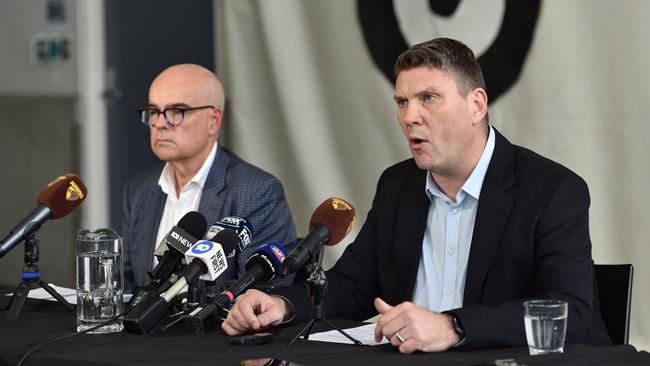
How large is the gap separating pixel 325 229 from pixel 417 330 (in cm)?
34

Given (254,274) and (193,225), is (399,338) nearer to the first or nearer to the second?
(254,274)

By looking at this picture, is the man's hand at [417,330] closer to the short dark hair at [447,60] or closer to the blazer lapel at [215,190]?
the short dark hair at [447,60]

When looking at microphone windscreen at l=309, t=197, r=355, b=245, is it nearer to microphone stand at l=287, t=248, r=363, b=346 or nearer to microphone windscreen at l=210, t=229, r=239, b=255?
microphone stand at l=287, t=248, r=363, b=346

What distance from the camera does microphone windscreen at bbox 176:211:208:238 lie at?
8.81 feet

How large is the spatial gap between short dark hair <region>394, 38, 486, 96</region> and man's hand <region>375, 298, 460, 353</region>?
0.78m

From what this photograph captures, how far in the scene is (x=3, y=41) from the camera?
6.03 metres

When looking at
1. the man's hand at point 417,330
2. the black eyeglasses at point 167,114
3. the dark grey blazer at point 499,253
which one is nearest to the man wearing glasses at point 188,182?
the black eyeglasses at point 167,114

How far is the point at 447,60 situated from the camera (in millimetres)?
2863

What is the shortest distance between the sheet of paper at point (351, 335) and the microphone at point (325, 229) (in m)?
0.24

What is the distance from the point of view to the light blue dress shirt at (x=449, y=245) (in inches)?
115

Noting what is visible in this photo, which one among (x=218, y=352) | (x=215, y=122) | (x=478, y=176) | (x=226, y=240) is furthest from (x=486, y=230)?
(x=215, y=122)

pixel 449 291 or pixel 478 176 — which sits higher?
pixel 478 176

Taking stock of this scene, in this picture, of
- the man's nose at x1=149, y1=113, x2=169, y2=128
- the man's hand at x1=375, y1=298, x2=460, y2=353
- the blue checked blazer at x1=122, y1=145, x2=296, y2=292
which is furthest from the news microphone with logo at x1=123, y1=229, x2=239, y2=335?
the man's nose at x1=149, y1=113, x2=169, y2=128

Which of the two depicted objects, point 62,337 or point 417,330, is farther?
point 62,337
